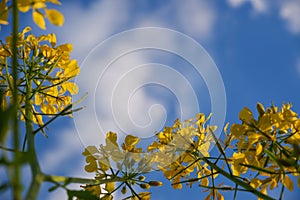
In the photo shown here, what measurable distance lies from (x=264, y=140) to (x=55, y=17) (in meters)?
0.92

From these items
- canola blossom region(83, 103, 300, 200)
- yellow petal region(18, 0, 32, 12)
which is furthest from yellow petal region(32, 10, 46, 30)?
canola blossom region(83, 103, 300, 200)

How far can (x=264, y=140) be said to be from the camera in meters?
1.37

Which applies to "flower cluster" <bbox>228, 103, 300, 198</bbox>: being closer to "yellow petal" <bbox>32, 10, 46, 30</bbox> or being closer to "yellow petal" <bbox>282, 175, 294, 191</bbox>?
"yellow petal" <bbox>282, 175, 294, 191</bbox>

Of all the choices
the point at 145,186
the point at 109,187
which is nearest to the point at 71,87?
the point at 109,187

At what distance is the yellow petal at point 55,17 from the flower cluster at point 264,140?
74 cm

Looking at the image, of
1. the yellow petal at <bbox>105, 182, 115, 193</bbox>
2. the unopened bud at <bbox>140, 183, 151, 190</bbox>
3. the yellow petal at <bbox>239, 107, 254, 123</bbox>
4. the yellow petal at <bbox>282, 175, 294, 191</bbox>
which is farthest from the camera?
the yellow petal at <bbox>105, 182, 115, 193</bbox>

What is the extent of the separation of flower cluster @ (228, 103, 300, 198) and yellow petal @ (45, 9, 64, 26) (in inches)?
29.1

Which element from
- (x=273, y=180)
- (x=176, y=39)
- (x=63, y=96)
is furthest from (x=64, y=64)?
(x=273, y=180)

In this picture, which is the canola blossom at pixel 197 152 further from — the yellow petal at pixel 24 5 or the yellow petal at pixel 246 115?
the yellow petal at pixel 24 5

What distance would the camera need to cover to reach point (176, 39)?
7.27 ft

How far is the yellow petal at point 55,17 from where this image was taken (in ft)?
2.57

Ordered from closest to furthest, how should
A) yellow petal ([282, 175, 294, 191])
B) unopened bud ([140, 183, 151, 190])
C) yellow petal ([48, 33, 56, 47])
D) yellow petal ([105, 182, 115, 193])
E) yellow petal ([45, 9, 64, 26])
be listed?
yellow petal ([45, 9, 64, 26]) → yellow petal ([282, 175, 294, 191]) → unopened bud ([140, 183, 151, 190]) → yellow petal ([105, 182, 115, 193]) → yellow petal ([48, 33, 56, 47])

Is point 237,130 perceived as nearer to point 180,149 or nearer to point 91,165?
point 180,149

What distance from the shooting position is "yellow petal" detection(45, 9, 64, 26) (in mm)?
782
